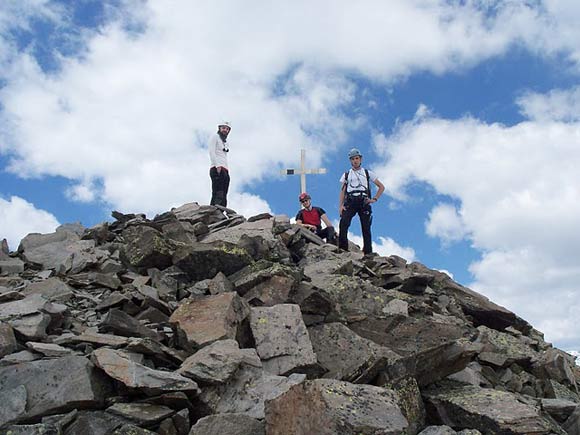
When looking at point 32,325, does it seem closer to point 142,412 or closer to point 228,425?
point 142,412

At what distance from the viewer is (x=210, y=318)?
9.08m

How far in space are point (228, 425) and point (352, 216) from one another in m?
11.5

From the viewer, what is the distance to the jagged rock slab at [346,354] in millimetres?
8609

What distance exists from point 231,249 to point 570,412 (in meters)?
6.88

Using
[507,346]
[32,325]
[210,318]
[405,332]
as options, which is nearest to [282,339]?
[210,318]

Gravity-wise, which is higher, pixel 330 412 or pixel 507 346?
pixel 507 346

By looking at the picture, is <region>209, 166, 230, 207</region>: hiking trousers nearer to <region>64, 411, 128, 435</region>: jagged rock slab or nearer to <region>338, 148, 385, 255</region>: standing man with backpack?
<region>338, 148, 385, 255</region>: standing man with backpack

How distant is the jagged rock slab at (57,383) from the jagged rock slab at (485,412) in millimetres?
4711

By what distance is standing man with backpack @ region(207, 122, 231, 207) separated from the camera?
20.6 m

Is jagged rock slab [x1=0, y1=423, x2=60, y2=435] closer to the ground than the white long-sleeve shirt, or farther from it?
closer to the ground

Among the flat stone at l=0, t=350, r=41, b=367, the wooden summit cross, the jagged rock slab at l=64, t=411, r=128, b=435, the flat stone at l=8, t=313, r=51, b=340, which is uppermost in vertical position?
the wooden summit cross

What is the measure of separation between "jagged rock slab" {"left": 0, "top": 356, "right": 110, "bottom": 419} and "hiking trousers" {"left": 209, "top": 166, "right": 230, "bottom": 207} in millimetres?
13638

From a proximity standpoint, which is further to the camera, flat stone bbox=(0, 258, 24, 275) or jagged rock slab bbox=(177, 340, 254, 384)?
flat stone bbox=(0, 258, 24, 275)

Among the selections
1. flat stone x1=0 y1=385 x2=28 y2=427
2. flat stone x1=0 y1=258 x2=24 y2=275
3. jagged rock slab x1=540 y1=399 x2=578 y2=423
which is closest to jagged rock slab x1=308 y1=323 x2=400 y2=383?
jagged rock slab x1=540 y1=399 x2=578 y2=423
